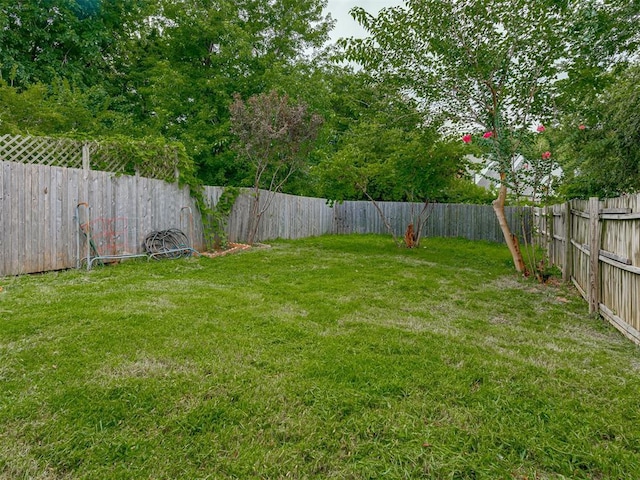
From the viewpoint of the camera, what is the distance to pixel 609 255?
307cm

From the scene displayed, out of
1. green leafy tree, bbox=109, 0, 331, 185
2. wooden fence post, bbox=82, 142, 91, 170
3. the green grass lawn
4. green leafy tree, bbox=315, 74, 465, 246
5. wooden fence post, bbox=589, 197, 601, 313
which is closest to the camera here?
the green grass lawn

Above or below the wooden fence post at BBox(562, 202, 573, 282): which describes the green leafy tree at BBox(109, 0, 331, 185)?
above

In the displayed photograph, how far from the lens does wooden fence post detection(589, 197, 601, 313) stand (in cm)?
336

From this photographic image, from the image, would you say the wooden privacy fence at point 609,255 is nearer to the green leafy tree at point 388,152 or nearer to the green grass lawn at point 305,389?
the green grass lawn at point 305,389

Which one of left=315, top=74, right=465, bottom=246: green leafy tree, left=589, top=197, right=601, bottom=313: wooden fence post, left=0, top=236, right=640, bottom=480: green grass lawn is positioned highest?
left=315, top=74, right=465, bottom=246: green leafy tree

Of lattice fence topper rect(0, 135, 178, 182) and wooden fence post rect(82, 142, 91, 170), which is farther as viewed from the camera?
wooden fence post rect(82, 142, 91, 170)

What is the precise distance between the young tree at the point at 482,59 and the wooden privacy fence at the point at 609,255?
1.10m

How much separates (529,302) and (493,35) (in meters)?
4.18

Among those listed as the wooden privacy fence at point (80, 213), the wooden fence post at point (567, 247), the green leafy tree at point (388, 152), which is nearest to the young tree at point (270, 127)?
the green leafy tree at point (388, 152)

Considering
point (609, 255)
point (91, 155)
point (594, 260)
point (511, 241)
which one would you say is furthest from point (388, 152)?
point (91, 155)

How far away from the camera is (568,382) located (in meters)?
1.98

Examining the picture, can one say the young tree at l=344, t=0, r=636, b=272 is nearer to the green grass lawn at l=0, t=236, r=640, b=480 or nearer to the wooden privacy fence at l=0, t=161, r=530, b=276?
the wooden privacy fence at l=0, t=161, r=530, b=276

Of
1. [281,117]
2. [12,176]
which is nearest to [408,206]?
[281,117]

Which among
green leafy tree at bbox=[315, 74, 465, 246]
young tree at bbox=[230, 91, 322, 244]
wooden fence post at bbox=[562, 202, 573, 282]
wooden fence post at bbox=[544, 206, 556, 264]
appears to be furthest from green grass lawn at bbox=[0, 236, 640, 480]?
young tree at bbox=[230, 91, 322, 244]
